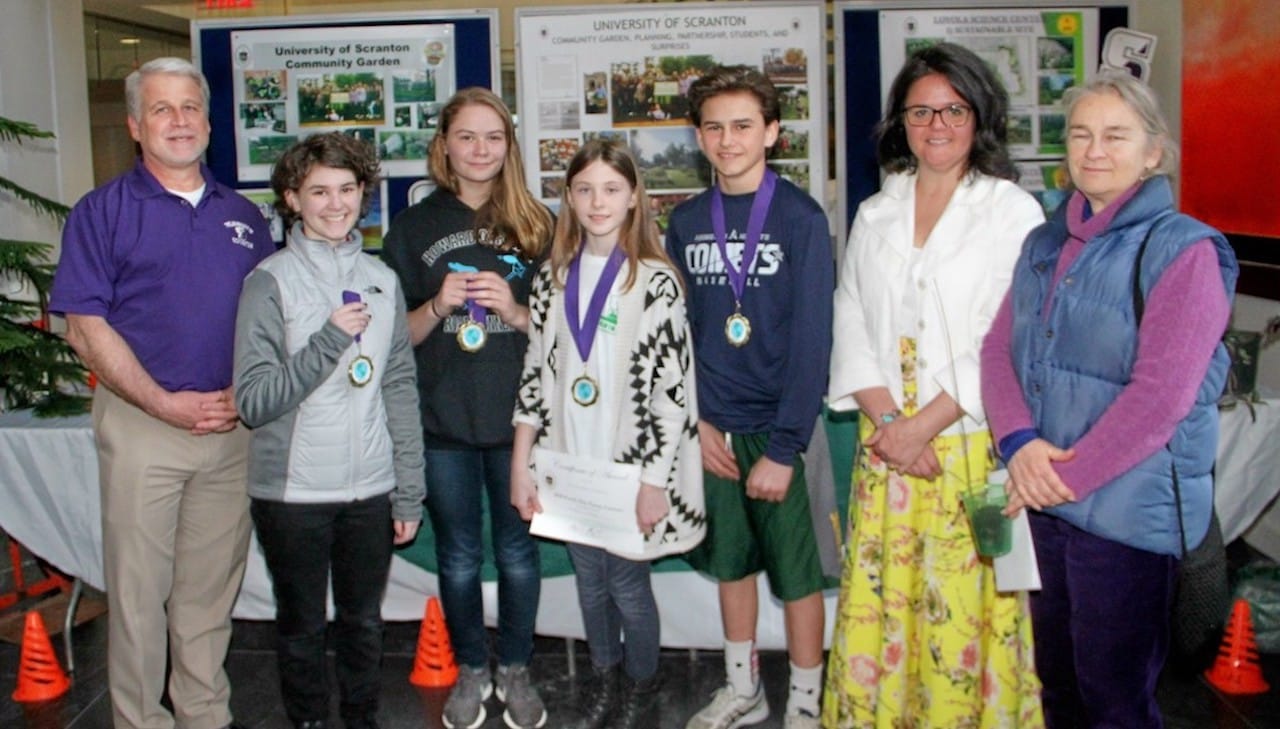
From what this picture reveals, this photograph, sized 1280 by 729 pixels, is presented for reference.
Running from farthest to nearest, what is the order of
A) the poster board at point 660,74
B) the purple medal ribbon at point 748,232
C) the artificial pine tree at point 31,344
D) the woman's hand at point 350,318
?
the poster board at point 660,74 → the artificial pine tree at point 31,344 → the purple medal ribbon at point 748,232 → the woman's hand at point 350,318

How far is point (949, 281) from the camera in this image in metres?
2.27

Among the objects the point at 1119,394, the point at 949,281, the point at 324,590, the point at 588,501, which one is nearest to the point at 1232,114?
the point at 949,281

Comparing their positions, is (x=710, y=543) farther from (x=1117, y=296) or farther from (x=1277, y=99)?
(x=1277, y=99)

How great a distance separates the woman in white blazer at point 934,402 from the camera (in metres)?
2.28

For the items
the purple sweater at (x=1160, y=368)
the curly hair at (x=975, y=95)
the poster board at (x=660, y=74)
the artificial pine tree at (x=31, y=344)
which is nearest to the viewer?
the purple sweater at (x=1160, y=368)

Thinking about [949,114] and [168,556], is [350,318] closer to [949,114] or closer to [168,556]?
[168,556]

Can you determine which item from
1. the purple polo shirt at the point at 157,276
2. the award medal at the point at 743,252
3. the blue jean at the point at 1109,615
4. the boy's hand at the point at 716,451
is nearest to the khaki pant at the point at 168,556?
the purple polo shirt at the point at 157,276

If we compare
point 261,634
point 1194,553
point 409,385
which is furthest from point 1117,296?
point 261,634

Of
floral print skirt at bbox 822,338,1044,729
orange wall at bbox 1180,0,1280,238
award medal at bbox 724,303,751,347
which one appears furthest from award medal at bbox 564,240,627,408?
orange wall at bbox 1180,0,1280,238

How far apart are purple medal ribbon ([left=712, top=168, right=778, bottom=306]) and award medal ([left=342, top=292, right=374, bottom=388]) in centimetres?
88

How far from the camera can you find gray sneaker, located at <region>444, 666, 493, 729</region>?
294 cm

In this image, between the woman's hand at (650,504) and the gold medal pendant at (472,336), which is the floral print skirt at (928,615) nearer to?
the woman's hand at (650,504)

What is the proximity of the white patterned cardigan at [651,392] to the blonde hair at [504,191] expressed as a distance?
0.53 ft

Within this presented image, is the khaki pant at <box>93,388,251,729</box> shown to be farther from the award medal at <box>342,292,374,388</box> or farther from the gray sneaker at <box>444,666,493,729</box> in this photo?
the gray sneaker at <box>444,666,493,729</box>
